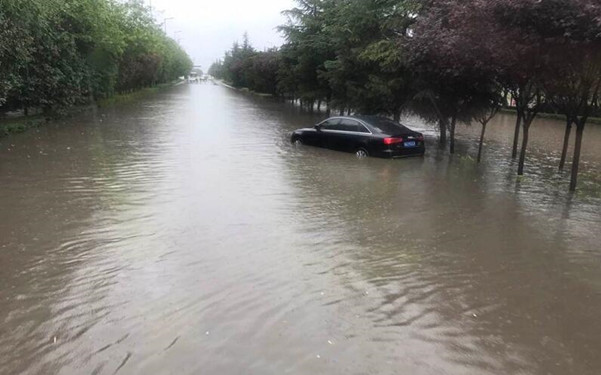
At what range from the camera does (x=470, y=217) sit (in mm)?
8930

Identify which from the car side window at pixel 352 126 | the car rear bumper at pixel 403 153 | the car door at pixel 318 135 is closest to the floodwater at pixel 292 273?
the car rear bumper at pixel 403 153

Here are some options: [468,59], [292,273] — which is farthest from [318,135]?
[292,273]

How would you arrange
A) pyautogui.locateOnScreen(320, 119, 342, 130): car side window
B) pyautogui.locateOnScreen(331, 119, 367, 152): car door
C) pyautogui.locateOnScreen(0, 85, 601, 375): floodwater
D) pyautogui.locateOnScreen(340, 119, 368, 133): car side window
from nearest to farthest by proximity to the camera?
pyautogui.locateOnScreen(0, 85, 601, 375): floodwater, pyautogui.locateOnScreen(331, 119, 367, 152): car door, pyautogui.locateOnScreen(340, 119, 368, 133): car side window, pyautogui.locateOnScreen(320, 119, 342, 130): car side window

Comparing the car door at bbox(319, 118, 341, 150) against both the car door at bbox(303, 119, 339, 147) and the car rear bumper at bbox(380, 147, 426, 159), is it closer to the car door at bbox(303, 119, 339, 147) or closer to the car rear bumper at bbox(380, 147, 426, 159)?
the car door at bbox(303, 119, 339, 147)

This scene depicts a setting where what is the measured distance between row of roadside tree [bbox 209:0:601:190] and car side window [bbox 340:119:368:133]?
2283mm

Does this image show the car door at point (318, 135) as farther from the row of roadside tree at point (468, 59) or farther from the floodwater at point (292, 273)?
the floodwater at point (292, 273)

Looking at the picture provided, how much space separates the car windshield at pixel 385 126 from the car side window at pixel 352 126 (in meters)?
0.29

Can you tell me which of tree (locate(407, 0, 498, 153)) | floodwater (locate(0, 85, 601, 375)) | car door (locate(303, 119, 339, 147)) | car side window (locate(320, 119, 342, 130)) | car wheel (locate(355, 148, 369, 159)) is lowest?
floodwater (locate(0, 85, 601, 375))

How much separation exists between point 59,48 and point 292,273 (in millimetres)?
19796

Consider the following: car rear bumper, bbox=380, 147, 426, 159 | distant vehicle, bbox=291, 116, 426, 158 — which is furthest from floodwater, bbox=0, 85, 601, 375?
distant vehicle, bbox=291, 116, 426, 158

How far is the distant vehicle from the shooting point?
15.1m

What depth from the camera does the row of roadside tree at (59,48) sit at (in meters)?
13.9

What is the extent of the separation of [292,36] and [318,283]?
101 ft

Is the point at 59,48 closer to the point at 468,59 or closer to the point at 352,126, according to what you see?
the point at 352,126
